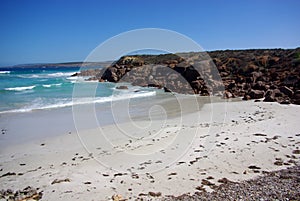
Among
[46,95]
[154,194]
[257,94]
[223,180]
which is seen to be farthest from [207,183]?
[46,95]

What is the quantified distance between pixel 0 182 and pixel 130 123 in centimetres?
699

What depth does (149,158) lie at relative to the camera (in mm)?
7793

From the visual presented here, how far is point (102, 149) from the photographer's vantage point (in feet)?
29.3

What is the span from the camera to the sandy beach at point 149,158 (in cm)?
600

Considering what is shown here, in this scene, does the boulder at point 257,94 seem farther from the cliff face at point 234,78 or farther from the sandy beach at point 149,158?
the sandy beach at point 149,158

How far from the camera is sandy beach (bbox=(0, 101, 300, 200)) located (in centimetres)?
600

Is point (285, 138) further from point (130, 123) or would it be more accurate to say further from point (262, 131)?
point (130, 123)

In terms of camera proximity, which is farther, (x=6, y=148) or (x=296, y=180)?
(x=6, y=148)

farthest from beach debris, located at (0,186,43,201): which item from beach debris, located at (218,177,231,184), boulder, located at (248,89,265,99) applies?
boulder, located at (248,89,265,99)

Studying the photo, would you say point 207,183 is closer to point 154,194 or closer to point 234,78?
point 154,194

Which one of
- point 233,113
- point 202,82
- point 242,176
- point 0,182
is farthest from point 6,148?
point 202,82

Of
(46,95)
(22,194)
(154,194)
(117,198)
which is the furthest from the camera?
(46,95)

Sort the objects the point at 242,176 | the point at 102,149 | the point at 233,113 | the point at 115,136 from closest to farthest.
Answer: the point at 242,176 → the point at 102,149 → the point at 115,136 → the point at 233,113

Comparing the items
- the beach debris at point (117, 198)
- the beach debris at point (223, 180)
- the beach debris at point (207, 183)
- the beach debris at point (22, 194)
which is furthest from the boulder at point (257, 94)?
the beach debris at point (22, 194)
